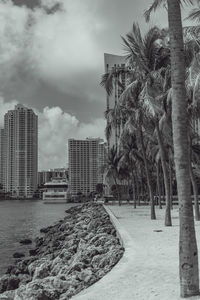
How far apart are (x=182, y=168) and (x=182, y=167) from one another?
2cm

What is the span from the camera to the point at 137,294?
727cm

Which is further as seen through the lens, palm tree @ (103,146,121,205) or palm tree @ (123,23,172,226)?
palm tree @ (103,146,121,205)

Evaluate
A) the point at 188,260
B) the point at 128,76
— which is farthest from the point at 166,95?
the point at 188,260

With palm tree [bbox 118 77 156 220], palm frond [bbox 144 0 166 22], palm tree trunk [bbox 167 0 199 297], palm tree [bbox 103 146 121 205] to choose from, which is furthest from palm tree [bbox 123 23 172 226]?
palm tree [bbox 103 146 121 205]

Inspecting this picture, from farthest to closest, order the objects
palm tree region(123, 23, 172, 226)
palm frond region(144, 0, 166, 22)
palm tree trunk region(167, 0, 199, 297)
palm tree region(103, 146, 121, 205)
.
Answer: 1. palm tree region(103, 146, 121, 205)
2. palm tree region(123, 23, 172, 226)
3. palm frond region(144, 0, 166, 22)
4. palm tree trunk region(167, 0, 199, 297)

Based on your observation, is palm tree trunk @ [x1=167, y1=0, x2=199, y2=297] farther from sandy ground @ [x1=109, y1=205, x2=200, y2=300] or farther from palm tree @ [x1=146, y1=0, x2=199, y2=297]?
sandy ground @ [x1=109, y1=205, x2=200, y2=300]

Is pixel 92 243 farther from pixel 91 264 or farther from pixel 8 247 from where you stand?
pixel 8 247

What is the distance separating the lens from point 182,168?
22.4 feet

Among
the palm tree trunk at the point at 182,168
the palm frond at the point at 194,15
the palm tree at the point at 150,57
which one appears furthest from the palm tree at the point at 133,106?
the palm tree trunk at the point at 182,168

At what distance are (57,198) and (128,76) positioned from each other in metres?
134

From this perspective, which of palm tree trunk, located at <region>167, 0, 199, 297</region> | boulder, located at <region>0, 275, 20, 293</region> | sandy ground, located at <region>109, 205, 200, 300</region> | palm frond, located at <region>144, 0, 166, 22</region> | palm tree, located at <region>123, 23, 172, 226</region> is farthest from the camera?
palm tree, located at <region>123, 23, 172, 226</region>

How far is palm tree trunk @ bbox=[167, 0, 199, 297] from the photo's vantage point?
654 centimetres

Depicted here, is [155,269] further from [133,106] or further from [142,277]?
[133,106]

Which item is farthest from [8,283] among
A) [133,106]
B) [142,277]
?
[133,106]
